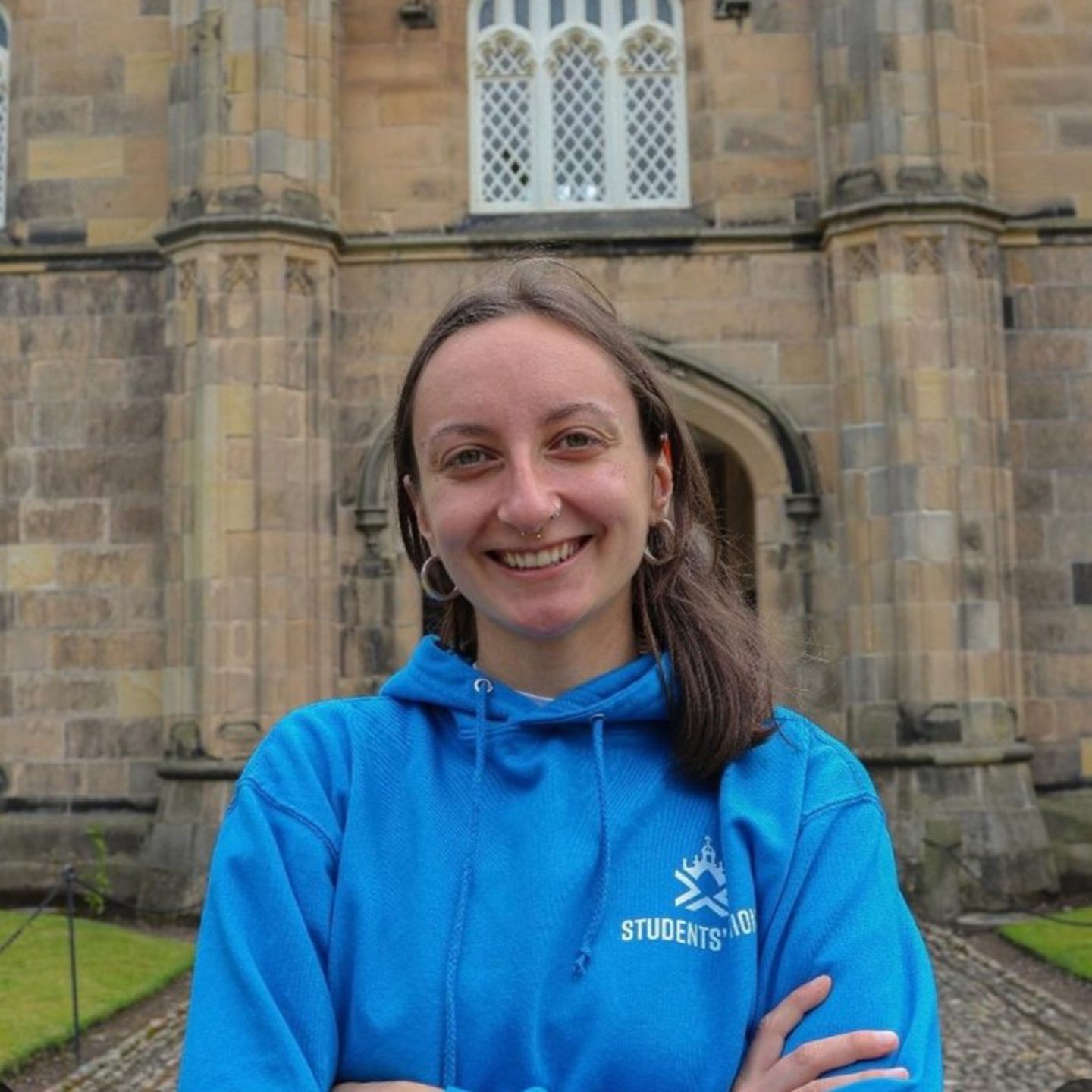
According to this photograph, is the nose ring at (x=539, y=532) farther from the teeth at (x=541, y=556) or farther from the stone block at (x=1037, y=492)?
the stone block at (x=1037, y=492)

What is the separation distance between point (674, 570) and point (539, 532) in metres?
0.27

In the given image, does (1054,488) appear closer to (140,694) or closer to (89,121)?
(140,694)

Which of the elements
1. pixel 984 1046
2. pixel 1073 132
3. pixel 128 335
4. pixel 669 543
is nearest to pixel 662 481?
pixel 669 543

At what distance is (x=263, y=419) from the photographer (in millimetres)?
10156

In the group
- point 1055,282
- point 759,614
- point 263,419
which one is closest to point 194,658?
point 263,419

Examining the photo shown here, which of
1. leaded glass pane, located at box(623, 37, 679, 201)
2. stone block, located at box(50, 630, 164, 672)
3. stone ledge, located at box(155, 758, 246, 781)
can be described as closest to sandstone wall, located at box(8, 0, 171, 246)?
stone block, located at box(50, 630, 164, 672)

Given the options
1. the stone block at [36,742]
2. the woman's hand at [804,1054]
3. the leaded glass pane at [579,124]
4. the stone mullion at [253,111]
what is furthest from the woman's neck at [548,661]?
the leaded glass pane at [579,124]

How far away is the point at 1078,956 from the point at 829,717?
2821 millimetres

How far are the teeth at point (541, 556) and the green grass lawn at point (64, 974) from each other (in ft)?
17.5

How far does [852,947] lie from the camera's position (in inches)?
60.8

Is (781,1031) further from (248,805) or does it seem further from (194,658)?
(194,658)

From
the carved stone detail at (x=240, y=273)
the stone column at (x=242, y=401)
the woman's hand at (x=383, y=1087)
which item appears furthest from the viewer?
the carved stone detail at (x=240, y=273)

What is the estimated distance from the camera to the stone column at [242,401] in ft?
32.7

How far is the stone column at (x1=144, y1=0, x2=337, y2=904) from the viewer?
32.7 feet
